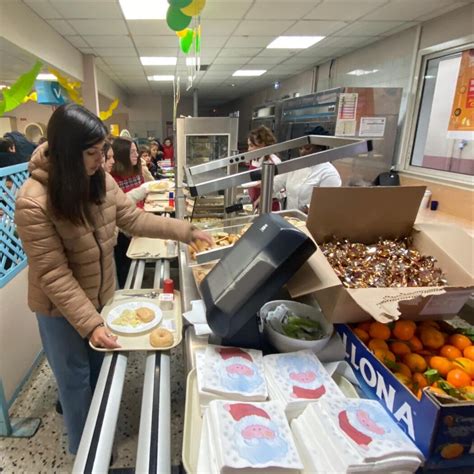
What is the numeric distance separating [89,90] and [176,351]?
18.9 ft

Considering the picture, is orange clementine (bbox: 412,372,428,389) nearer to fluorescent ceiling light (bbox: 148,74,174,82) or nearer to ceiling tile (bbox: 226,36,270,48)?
ceiling tile (bbox: 226,36,270,48)

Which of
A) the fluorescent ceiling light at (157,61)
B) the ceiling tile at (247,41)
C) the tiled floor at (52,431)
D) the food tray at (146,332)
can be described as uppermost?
the ceiling tile at (247,41)

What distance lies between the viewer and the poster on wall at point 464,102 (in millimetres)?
3207

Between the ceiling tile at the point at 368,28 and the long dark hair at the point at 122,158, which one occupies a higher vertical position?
the ceiling tile at the point at 368,28

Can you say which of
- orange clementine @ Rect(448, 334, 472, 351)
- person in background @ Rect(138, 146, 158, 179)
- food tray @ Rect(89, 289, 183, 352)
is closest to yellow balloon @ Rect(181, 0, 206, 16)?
food tray @ Rect(89, 289, 183, 352)

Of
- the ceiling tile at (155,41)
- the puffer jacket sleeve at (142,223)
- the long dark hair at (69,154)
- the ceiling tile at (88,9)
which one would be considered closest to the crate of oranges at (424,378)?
the puffer jacket sleeve at (142,223)

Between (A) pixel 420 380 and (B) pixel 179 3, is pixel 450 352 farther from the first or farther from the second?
(B) pixel 179 3

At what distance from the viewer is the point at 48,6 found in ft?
11.7

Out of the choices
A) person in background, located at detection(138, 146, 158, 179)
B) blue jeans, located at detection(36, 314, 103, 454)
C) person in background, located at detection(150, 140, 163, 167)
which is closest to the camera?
blue jeans, located at detection(36, 314, 103, 454)

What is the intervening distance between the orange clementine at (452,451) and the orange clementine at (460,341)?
1.02 ft

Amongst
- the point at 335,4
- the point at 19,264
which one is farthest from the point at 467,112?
the point at 19,264

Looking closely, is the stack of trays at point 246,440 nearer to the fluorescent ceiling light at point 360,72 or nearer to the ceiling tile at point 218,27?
the ceiling tile at point 218,27

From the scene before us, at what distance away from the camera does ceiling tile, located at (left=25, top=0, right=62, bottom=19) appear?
→ 11.4 ft

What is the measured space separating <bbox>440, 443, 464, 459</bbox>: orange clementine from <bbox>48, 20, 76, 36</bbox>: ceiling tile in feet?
17.0
